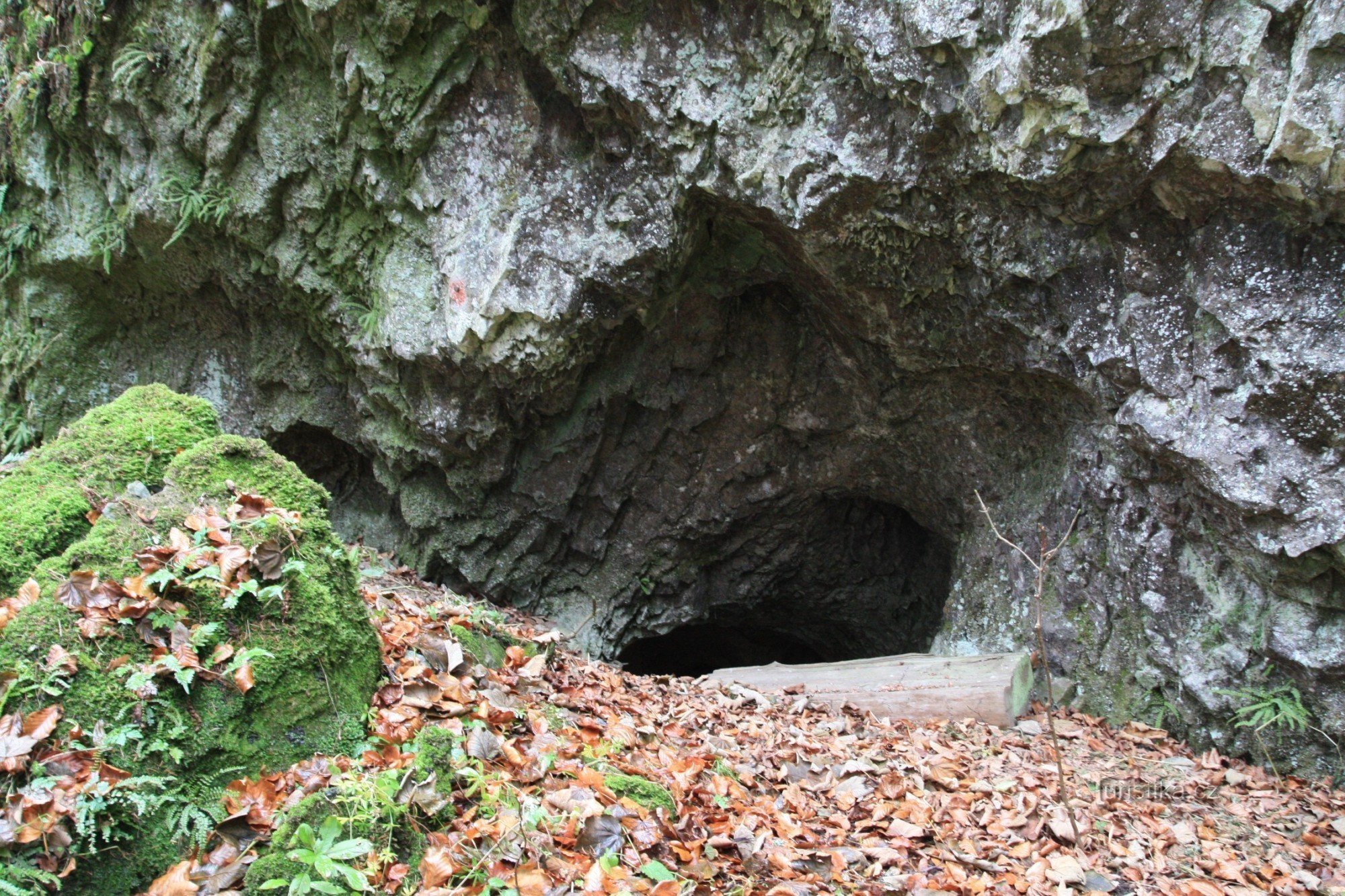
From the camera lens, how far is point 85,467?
3.68 meters

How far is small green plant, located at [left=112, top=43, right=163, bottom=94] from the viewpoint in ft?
20.7

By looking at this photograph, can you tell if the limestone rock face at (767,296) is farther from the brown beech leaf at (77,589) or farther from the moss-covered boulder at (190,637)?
the brown beech leaf at (77,589)

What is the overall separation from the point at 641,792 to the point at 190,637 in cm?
164

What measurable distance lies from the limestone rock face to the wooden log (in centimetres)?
97

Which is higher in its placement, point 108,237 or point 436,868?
point 108,237

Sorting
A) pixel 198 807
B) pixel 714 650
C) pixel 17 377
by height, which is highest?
pixel 17 377

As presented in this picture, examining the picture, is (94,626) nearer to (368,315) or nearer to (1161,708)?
(368,315)

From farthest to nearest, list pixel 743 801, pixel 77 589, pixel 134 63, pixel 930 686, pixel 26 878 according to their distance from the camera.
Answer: pixel 134 63, pixel 930 686, pixel 743 801, pixel 77 589, pixel 26 878

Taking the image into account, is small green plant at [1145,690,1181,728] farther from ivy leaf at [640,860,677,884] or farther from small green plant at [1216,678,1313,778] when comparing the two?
ivy leaf at [640,860,677,884]

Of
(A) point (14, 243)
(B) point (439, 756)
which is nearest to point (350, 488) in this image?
(A) point (14, 243)

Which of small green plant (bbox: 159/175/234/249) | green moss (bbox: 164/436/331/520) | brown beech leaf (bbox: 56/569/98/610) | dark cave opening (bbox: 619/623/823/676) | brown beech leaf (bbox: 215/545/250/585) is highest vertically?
small green plant (bbox: 159/175/234/249)

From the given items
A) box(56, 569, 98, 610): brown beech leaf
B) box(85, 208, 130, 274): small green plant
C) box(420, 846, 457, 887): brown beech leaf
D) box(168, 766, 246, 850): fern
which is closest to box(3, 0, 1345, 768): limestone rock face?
box(85, 208, 130, 274): small green plant

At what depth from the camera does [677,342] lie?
6965 mm

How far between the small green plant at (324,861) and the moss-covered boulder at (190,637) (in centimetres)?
42
